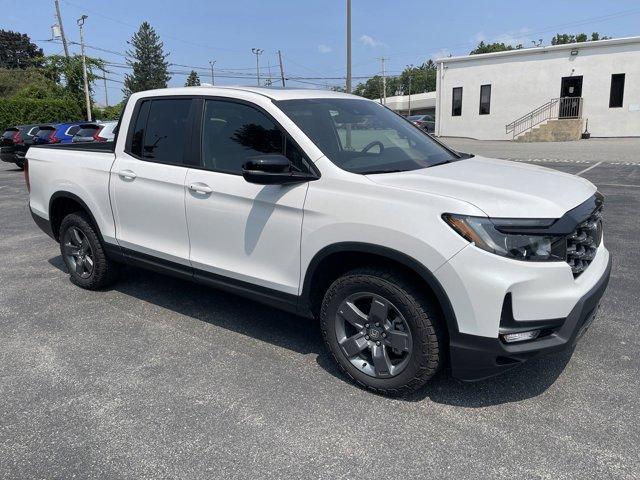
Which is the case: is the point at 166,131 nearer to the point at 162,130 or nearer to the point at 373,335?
the point at 162,130

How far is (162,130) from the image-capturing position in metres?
4.34

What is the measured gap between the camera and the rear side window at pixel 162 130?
4.18 meters

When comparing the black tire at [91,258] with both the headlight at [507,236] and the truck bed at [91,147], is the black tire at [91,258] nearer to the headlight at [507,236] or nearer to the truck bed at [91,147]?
the truck bed at [91,147]

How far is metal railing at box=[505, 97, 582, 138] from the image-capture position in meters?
30.4

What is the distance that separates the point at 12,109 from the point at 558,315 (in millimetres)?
39573

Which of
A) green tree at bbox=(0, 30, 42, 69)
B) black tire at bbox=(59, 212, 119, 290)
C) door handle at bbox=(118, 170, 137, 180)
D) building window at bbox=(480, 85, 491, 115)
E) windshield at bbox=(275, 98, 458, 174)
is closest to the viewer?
windshield at bbox=(275, 98, 458, 174)

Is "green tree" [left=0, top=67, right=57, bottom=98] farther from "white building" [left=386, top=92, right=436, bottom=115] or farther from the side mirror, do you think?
the side mirror

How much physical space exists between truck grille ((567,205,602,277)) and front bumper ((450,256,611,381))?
0.64ft

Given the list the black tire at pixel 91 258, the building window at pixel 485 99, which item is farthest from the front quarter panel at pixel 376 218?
the building window at pixel 485 99

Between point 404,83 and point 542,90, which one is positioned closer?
point 542,90

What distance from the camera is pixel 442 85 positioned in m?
35.2

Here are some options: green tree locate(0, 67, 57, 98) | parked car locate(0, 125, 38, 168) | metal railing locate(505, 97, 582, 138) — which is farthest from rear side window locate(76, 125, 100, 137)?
green tree locate(0, 67, 57, 98)

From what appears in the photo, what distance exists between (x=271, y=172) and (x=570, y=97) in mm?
31754

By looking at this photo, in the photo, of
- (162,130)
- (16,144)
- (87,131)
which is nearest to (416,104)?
(16,144)
